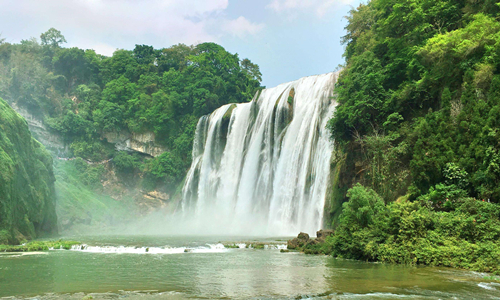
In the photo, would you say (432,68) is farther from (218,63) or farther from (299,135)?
(218,63)

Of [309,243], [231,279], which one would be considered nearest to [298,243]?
[309,243]

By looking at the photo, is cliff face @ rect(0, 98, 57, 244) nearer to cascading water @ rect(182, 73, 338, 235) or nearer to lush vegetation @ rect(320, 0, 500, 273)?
cascading water @ rect(182, 73, 338, 235)

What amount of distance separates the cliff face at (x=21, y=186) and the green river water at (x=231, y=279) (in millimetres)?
8779

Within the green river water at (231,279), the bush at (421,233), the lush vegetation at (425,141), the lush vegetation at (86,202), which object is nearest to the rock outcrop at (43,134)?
the lush vegetation at (86,202)

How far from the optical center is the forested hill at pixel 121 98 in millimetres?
51344

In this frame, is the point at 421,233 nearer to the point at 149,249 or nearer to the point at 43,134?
the point at 149,249

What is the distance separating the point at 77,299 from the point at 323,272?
6.61 metres

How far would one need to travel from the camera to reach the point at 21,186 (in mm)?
25953

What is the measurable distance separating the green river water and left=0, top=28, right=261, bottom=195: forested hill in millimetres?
37492

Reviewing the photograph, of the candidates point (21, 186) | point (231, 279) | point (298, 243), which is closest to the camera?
point (231, 279)

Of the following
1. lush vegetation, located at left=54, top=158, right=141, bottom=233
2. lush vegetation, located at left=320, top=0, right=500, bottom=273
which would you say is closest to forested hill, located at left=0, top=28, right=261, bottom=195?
lush vegetation, located at left=54, top=158, right=141, bottom=233

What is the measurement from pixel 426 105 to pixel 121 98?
1832 inches

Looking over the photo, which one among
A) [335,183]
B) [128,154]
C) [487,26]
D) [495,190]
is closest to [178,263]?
[495,190]

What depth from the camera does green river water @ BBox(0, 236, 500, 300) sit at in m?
8.27
